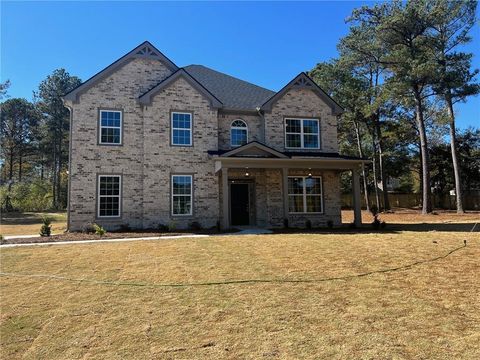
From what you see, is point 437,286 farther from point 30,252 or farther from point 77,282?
point 30,252

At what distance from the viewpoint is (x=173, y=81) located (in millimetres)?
17875

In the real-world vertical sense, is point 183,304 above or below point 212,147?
below

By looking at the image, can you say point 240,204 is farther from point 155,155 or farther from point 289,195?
point 155,155

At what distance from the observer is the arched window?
19034mm

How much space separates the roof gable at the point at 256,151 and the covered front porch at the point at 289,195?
103 centimetres

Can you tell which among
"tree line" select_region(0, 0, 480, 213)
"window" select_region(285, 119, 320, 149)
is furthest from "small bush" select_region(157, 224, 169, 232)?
"tree line" select_region(0, 0, 480, 213)

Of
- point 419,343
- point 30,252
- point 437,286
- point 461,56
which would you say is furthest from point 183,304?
point 461,56

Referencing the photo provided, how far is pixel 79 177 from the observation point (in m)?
16.7

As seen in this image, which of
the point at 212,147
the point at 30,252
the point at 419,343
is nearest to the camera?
the point at 419,343

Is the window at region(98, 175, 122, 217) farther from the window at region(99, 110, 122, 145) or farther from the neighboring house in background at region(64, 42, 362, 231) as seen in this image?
the window at region(99, 110, 122, 145)

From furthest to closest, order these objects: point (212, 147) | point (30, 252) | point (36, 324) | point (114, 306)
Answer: point (212, 147) → point (30, 252) → point (114, 306) → point (36, 324)

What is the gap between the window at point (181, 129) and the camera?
58.5 ft

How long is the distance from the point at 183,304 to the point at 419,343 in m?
3.45

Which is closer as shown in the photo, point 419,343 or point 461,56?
point 419,343
